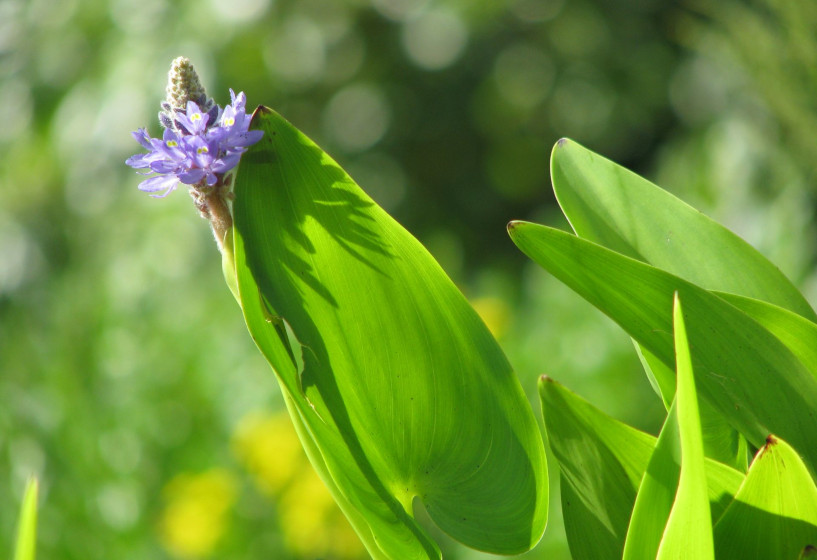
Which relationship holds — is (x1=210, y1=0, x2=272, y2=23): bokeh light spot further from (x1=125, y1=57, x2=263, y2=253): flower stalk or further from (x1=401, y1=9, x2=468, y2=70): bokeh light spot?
(x1=125, y1=57, x2=263, y2=253): flower stalk

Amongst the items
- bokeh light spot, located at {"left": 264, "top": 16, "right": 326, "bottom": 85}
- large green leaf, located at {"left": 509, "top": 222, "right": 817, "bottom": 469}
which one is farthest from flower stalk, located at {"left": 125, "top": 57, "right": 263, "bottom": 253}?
bokeh light spot, located at {"left": 264, "top": 16, "right": 326, "bottom": 85}

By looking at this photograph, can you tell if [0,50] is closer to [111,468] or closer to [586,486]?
[111,468]

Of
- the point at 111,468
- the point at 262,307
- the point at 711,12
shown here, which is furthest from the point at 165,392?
the point at 711,12

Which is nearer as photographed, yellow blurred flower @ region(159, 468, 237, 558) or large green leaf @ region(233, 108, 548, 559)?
large green leaf @ region(233, 108, 548, 559)

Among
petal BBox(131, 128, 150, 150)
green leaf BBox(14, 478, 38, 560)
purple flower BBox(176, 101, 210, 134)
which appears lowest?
green leaf BBox(14, 478, 38, 560)

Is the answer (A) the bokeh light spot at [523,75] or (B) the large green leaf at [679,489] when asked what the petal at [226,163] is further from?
(A) the bokeh light spot at [523,75]

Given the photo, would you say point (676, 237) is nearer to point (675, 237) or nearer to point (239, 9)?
point (675, 237)
